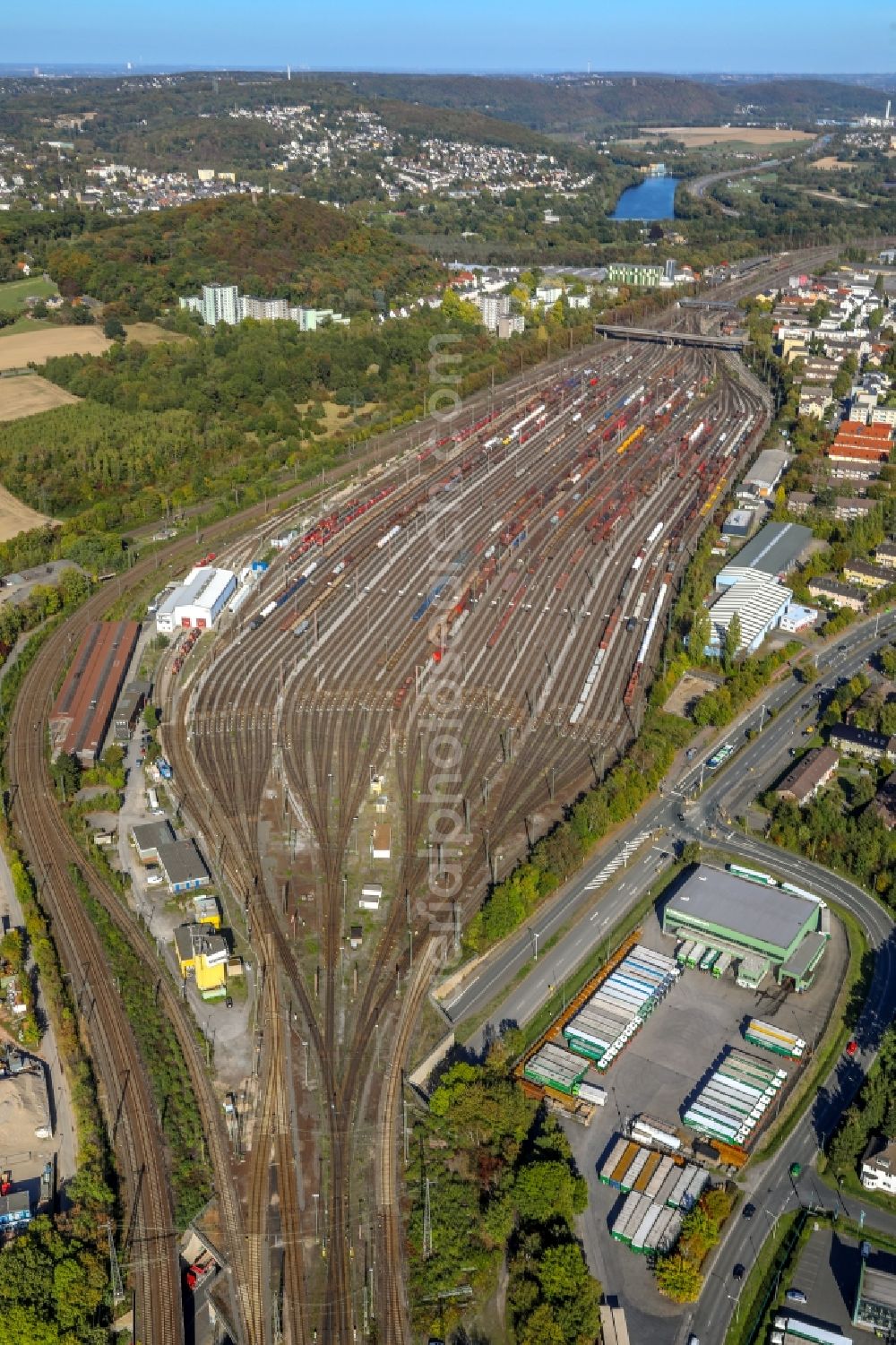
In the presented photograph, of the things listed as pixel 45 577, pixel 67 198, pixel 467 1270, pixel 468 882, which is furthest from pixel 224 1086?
pixel 67 198

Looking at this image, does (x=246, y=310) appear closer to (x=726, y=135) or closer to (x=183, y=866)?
(x=183, y=866)

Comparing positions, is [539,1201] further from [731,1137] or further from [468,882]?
[468,882]

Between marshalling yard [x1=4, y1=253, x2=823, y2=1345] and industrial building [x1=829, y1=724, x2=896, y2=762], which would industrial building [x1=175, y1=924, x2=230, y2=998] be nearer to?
marshalling yard [x1=4, y1=253, x2=823, y2=1345]

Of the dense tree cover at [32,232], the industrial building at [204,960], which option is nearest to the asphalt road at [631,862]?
the industrial building at [204,960]

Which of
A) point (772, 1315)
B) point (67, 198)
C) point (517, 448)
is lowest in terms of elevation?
point (772, 1315)

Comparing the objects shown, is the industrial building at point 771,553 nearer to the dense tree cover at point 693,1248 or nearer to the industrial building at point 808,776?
the industrial building at point 808,776

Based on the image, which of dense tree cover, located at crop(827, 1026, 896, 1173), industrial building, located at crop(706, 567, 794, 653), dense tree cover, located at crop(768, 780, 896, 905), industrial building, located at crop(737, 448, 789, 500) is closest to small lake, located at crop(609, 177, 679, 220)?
industrial building, located at crop(737, 448, 789, 500)
